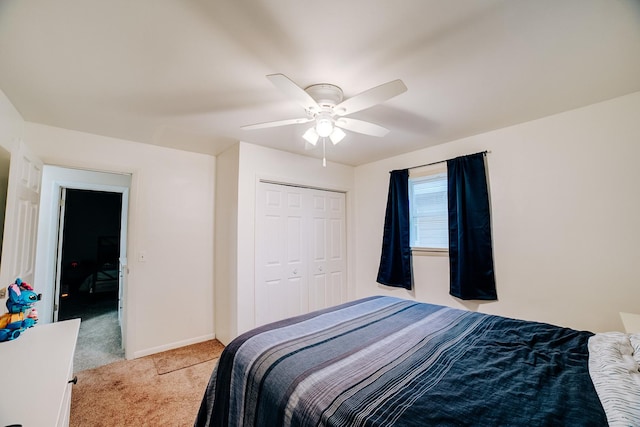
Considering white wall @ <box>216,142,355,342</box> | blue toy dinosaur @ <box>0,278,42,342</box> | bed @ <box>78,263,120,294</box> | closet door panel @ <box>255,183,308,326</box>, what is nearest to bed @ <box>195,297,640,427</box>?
blue toy dinosaur @ <box>0,278,42,342</box>

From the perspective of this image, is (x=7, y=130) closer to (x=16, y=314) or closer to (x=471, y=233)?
(x=16, y=314)

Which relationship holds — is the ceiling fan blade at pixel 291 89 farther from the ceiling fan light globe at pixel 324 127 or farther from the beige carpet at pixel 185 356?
the beige carpet at pixel 185 356

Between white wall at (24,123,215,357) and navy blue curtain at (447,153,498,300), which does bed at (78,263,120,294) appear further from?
navy blue curtain at (447,153,498,300)

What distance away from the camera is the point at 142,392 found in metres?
2.11

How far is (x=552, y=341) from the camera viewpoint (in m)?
1.42

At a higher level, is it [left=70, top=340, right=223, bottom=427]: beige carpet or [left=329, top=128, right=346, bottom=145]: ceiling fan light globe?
[left=329, top=128, right=346, bottom=145]: ceiling fan light globe

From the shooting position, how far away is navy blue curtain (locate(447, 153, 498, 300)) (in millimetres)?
2578

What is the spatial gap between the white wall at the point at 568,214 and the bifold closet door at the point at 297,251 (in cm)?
153

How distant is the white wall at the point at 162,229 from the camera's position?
102 inches

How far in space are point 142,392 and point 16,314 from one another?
3.65 ft

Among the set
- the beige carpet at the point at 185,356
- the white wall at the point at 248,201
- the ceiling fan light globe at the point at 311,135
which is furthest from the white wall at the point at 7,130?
the ceiling fan light globe at the point at 311,135

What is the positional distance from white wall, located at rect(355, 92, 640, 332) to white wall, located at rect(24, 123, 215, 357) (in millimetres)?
2965

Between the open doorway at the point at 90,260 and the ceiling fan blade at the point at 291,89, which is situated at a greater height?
the ceiling fan blade at the point at 291,89

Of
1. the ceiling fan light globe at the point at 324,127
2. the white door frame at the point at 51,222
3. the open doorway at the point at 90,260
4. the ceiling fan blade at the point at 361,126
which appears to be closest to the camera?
→ the ceiling fan light globe at the point at 324,127
